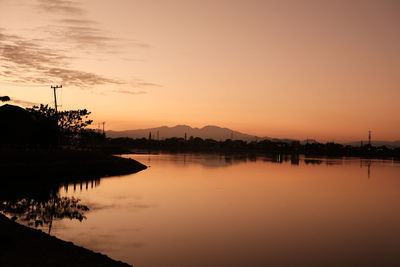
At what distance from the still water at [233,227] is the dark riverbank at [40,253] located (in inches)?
90.8

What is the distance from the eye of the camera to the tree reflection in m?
24.8

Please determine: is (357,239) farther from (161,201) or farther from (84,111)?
(84,111)

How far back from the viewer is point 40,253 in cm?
1552

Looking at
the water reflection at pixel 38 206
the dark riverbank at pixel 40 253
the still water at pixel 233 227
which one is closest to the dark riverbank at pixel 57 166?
the water reflection at pixel 38 206

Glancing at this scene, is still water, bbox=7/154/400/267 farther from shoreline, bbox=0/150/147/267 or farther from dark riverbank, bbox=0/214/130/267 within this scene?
shoreline, bbox=0/150/147/267

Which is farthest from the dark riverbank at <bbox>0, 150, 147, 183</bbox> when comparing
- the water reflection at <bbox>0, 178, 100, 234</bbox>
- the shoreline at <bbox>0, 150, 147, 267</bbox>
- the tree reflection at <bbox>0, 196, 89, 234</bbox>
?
the tree reflection at <bbox>0, 196, 89, 234</bbox>

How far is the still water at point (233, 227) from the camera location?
64.7ft

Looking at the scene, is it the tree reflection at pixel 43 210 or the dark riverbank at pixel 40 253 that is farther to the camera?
the tree reflection at pixel 43 210

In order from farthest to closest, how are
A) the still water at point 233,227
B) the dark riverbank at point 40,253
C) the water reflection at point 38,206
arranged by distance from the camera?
the water reflection at point 38,206 < the still water at point 233,227 < the dark riverbank at point 40,253

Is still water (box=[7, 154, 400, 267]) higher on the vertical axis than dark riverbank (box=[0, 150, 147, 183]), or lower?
lower

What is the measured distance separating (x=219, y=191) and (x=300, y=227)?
67.6 ft

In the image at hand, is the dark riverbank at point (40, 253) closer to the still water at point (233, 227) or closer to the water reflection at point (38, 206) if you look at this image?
the still water at point (233, 227)

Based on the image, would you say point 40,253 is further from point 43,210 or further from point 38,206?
point 38,206

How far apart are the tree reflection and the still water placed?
105 cm
